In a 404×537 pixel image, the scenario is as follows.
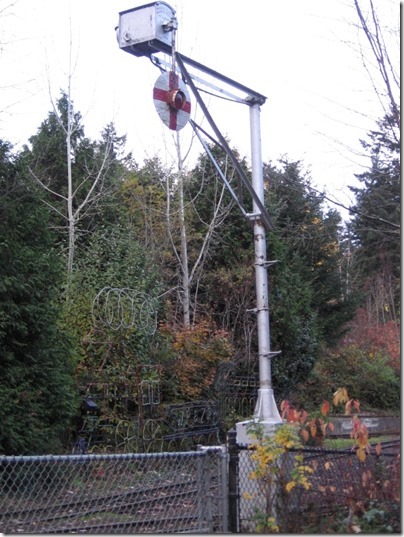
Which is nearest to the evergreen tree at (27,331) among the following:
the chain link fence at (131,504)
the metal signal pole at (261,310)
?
the chain link fence at (131,504)

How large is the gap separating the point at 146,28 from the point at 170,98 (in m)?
0.67

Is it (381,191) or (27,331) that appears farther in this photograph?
(27,331)

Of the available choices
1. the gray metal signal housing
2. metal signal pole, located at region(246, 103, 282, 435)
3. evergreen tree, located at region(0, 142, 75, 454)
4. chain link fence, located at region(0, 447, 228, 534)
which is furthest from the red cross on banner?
evergreen tree, located at region(0, 142, 75, 454)

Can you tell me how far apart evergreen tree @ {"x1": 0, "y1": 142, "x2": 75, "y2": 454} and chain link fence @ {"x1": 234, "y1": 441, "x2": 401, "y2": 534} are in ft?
Answer: 17.1

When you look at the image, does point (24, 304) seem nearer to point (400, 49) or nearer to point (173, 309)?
point (400, 49)

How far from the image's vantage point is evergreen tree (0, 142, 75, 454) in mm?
10078

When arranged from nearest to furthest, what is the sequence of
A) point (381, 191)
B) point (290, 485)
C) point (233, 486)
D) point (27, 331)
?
1. point (290, 485)
2. point (233, 486)
3. point (381, 191)
4. point (27, 331)

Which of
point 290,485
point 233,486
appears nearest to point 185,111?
point 233,486

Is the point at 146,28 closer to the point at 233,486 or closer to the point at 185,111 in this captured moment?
the point at 185,111

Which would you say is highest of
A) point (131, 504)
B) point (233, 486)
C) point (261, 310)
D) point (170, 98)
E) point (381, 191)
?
point (170, 98)

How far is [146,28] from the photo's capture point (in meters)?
6.73

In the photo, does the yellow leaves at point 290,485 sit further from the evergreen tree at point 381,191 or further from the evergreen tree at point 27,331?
the evergreen tree at point 27,331

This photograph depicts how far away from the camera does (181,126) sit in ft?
23.2

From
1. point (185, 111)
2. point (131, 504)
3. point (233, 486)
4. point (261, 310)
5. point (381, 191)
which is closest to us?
point (233, 486)
